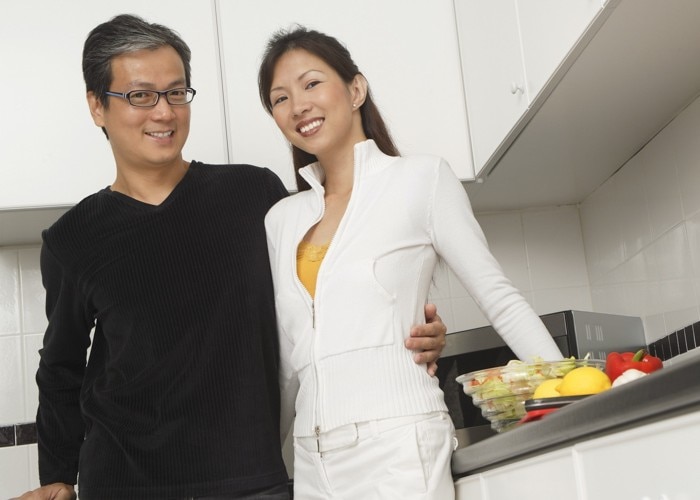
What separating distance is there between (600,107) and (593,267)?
79cm

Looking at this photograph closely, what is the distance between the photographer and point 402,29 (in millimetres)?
2449

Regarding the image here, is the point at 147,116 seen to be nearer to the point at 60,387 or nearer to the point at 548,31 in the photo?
the point at 60,387

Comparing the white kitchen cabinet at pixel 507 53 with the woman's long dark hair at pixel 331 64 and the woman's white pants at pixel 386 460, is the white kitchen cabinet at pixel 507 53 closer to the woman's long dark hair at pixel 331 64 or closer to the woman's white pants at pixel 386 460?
the woman's long dark hair at pixel 331 64

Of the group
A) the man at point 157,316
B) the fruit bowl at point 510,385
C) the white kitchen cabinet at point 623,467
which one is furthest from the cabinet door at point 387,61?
the white kitchen cabinet at point 623,467

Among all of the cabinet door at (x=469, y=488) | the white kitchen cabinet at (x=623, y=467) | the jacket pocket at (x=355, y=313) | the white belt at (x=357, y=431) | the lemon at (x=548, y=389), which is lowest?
the cabinet door at (x=469, y=488)

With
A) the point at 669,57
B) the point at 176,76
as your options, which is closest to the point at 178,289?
the point at 176,76

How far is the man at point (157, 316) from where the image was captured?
1576 mm

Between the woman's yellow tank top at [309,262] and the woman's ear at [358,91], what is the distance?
27 centimetres

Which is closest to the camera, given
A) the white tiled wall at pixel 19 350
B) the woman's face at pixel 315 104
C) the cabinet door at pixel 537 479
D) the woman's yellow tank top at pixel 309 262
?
the cabinet door at pixel 537 479

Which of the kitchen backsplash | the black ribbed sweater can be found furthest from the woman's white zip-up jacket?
the kitchen backsplash

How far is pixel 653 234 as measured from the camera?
2.33 m

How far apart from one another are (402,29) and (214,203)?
2.99ft

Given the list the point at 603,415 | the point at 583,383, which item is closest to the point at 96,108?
the point at 583,383

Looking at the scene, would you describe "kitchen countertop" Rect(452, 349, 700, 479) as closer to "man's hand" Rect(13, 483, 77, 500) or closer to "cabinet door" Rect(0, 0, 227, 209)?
"man's hand" Rect(13, 483, 77, 500)
